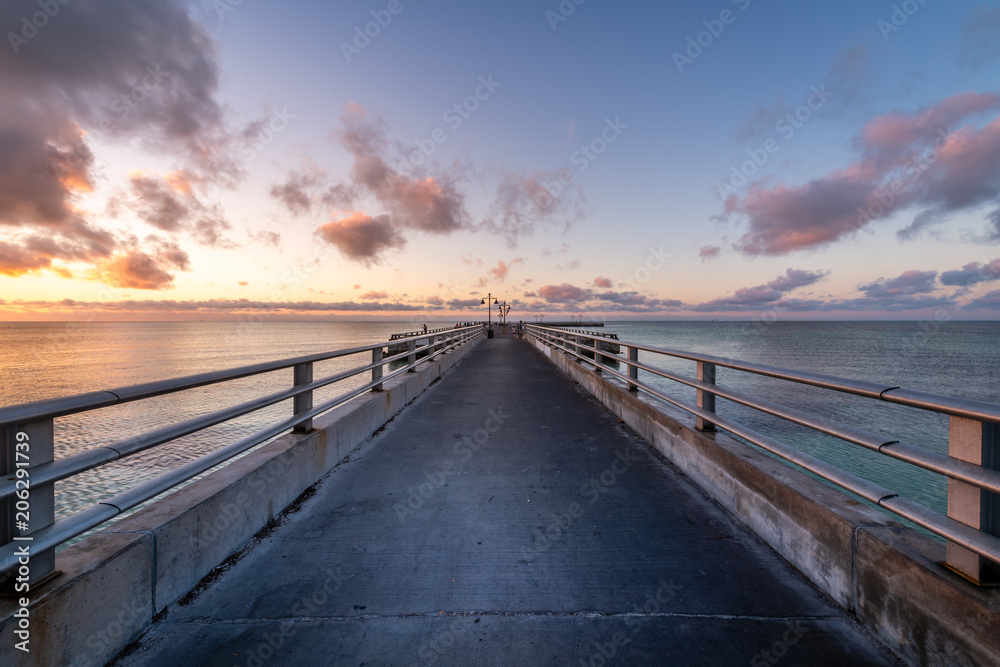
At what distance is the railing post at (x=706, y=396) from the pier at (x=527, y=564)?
0.09ft

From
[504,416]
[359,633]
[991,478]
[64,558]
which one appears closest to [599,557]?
[359,633]

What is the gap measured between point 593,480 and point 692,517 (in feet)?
3.48

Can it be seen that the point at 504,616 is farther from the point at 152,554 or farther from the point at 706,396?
the point at 706,396

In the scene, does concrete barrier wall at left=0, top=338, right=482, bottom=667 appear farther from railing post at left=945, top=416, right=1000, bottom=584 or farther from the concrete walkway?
railing post at left=945, top=416, right=1000, bottom=584

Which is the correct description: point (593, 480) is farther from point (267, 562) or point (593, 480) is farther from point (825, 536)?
point (267, 562)

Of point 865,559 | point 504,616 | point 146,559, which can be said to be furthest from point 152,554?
point 865,559

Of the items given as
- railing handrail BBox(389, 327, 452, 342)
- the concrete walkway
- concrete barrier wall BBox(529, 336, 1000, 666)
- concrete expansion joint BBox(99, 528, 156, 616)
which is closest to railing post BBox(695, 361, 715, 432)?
concrete barrier wall BBox(529, 336, 1000, 666)

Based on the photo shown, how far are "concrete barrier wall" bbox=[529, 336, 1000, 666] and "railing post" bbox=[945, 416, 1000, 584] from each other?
0.06m

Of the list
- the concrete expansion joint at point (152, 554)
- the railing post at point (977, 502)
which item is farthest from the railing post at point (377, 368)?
the railing post at point (977, 502)

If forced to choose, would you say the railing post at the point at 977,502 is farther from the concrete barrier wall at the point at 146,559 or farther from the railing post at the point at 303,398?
the railing post at the point at 303,398

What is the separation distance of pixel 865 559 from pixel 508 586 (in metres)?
1.99

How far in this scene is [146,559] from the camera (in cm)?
236

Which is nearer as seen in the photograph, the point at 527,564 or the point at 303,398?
the point at 527,564

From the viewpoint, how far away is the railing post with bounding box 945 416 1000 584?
6.15ft
